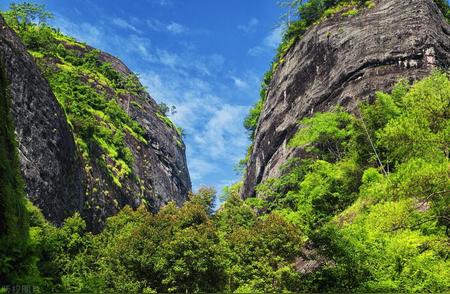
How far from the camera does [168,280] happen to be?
77.4 ft

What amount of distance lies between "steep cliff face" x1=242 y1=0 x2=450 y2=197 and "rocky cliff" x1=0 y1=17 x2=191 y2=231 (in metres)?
16.3

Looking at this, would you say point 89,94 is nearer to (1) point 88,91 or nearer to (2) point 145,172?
(1) point 88,91

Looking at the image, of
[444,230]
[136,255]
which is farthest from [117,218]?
[444,230]

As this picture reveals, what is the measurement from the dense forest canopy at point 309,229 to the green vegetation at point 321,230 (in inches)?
2.2

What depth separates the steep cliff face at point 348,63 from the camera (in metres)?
39.8

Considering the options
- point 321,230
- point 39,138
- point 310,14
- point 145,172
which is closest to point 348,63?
point 310,14

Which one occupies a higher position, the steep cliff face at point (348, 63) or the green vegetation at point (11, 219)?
the steep cliff face at point (348, 63)

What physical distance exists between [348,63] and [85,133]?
2855 cm

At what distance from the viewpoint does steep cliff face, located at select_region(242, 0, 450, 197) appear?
3978 centimetres

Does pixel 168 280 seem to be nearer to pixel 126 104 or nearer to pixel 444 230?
pixel 444 230

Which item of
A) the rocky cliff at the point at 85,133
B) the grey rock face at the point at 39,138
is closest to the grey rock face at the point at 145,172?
the rocky cliff at the point at 85,133

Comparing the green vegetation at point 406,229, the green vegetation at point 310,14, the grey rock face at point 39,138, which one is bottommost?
the green vegetation at point 406,229

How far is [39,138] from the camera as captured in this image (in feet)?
116

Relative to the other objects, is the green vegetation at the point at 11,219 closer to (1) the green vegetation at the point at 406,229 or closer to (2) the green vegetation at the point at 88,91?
(1) the green vegetation at the point at 406,229
